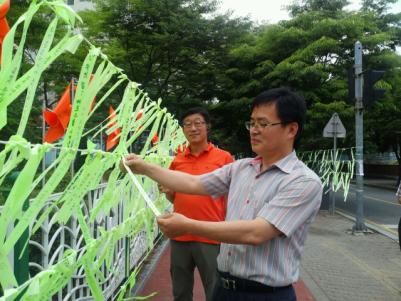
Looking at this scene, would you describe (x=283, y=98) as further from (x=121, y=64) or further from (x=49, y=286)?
(x=121, y=64)

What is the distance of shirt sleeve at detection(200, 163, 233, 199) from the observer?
2.44 meters

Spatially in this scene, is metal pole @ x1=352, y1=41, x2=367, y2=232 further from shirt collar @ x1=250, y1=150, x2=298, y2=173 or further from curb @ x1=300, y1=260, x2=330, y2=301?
shirt collar @ x1=250, y1=150, x2=298, y2=173

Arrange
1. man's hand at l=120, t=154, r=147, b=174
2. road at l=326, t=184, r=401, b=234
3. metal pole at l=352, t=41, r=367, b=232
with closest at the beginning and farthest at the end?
man's hand at l=120, t=154, r=147, b=174
metal pole at l=352, t=41, r=367, b=232
road at l=326, t=184, r=401, b=234

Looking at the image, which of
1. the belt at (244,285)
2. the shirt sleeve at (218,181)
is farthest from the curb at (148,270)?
the belt at (244,285)

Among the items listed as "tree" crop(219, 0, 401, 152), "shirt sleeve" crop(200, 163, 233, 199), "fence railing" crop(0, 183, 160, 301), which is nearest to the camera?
"shirt sleeve" crop(200, 163, 233, 199)

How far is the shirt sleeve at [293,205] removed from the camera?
1892 millimetres

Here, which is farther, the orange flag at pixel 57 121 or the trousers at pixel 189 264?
the trousers at pixel 189 264

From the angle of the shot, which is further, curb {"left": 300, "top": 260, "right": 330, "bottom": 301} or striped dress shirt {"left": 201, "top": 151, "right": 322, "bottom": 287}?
curb {"left": 300, "top": 260, "right": 330, "bottom": 301}

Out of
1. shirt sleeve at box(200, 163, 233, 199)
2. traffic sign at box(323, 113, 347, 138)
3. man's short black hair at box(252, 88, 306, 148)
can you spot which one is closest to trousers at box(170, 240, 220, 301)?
shirt sleeve at box(200, 163, 233, 199)

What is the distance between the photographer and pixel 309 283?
215 inches

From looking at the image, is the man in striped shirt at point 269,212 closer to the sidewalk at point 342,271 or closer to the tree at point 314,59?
the sidewalk at point 342,271

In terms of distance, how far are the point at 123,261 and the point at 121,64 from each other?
30.2 ft

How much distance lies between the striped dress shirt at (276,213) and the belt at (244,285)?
0.09 ft

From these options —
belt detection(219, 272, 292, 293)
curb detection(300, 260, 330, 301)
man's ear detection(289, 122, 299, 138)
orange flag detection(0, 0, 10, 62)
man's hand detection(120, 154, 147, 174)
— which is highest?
orange flag detection(0, 0, 10, 62)
